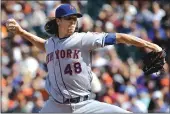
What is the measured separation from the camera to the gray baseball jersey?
245 inches

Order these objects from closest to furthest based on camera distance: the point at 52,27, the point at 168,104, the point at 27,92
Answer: the point at 52,27 → the point at 27,92 → the point at 168,104

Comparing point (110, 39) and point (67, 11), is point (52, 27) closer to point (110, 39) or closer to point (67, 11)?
point (67, 11)

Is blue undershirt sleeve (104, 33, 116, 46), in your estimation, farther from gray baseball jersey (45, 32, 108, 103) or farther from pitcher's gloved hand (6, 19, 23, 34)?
pitcher's gloved hand (6, 19, 23, 34)

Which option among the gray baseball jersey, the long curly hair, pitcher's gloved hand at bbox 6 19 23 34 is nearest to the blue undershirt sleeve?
the gray baseball jersey

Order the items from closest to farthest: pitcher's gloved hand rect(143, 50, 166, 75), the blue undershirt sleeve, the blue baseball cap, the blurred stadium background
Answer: the blue undershirt sleeve, pitcher's gloved hand rect(143, 50, 166, 75), the blue baseball cap, the blurred stadium background

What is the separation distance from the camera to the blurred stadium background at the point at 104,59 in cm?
1190

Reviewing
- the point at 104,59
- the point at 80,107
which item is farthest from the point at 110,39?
the point at 104,59

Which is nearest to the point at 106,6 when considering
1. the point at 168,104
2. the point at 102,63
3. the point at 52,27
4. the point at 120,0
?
the point at 120,0

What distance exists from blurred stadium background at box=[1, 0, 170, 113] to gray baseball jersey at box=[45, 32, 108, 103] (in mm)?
4743

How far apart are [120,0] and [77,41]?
33.5ft

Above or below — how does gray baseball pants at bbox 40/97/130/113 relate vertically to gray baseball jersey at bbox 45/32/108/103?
below

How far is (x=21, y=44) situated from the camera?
13.1m

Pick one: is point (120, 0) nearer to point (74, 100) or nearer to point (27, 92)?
point (27, 92)

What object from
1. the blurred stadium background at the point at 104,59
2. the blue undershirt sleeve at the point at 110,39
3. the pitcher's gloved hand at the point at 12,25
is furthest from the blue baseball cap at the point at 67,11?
the blurred stadium background at the point at 104,59
